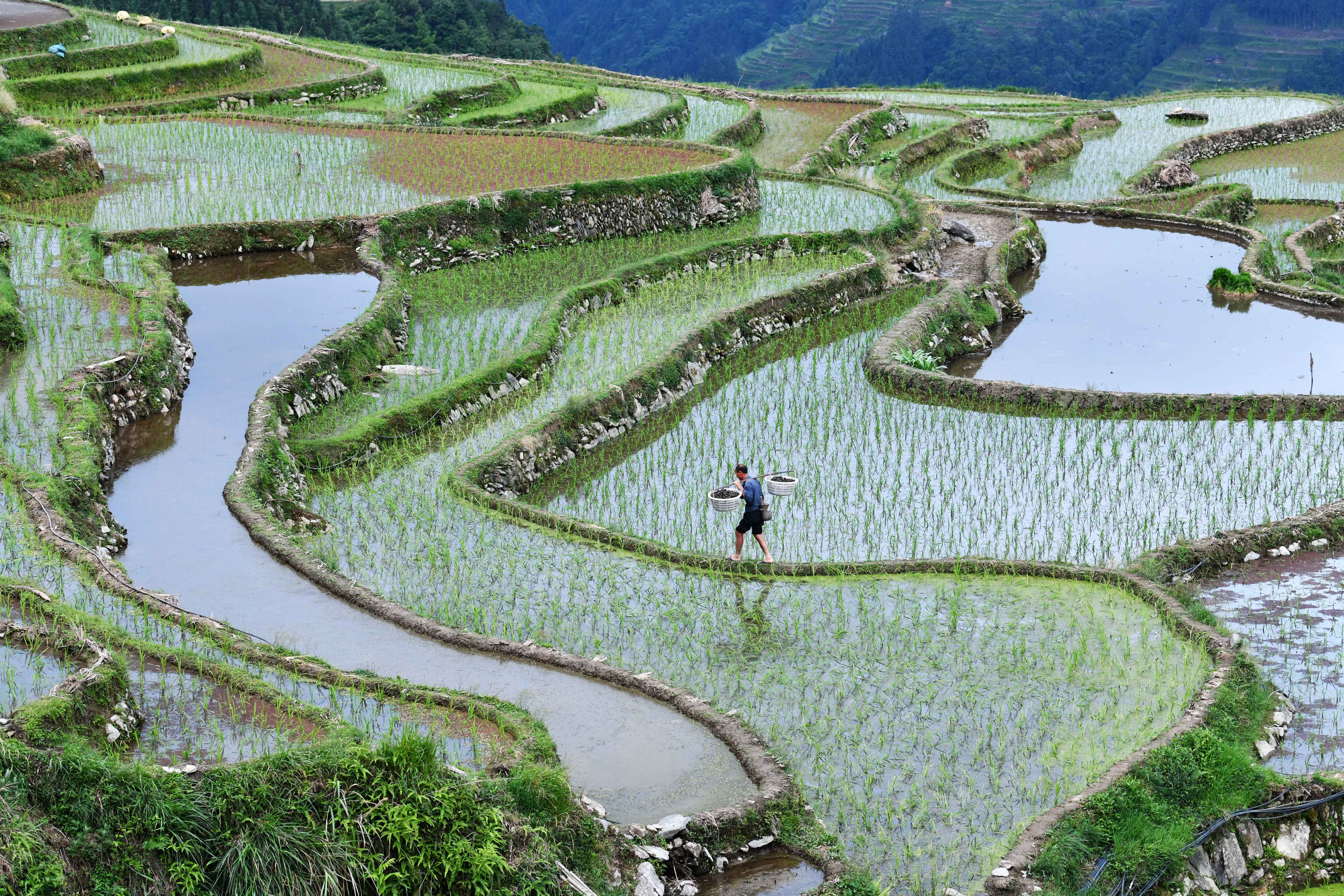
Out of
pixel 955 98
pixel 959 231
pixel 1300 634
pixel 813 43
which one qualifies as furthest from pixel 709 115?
pixel 813 43

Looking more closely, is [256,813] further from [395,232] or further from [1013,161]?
[1013,161]

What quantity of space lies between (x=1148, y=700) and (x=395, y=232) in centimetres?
1042

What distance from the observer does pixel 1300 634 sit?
8672mm

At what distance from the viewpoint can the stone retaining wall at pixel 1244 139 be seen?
2345 cm

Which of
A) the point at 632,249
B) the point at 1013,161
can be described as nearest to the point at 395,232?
the point at 632,249

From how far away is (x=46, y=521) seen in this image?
27.4ft

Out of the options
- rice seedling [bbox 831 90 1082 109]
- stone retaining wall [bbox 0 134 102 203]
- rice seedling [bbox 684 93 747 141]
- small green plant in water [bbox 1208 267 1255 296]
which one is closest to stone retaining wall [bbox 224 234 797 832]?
stone retaining wall [bbox 0 134 102 203]

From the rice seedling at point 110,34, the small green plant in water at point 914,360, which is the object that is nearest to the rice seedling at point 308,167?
the rice seedling at point 110,34

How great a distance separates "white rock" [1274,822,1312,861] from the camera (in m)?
6.85

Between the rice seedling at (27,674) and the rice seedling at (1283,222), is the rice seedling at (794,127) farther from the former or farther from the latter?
the rice seedling at (27,674)

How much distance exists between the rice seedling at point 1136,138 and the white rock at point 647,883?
17.9 m

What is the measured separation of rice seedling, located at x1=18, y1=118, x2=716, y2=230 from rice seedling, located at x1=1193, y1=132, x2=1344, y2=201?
10.7m

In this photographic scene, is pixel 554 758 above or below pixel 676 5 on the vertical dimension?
below

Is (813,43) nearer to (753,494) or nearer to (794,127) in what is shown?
(794,127)
